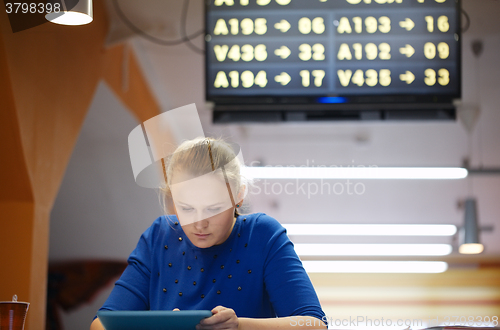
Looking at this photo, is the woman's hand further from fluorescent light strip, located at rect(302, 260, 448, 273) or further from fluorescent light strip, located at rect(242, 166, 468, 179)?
fluorescent light strip, located at rect(302, 260, 448, 273)

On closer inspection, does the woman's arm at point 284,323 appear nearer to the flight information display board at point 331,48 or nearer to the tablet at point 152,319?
the tablet at point 152,319

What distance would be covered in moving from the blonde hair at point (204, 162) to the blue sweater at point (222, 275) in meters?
0.13

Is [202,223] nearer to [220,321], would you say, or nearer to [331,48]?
[220,321]

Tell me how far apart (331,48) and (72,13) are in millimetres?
1101

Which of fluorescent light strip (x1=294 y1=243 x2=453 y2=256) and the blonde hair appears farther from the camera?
fluorescent light strip (x1=294 y1=243 x2=453 y2=256)

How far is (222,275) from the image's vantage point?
131 centimetres

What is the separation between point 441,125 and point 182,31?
115 inches

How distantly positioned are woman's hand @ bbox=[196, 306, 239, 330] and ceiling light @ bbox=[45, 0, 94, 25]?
131 cm

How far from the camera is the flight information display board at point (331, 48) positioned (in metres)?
2.13

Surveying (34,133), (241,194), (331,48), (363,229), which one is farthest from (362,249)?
(241,194)

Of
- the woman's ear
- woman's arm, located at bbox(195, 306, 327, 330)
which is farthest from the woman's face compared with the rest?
woman's arm, located at bbox(195, 306, 327, 330)

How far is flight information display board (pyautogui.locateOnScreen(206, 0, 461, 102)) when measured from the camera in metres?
2.13

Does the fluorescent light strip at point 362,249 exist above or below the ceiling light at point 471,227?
below

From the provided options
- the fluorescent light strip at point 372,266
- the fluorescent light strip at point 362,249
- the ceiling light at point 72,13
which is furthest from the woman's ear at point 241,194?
the fluorescent light strip at point 372,266
